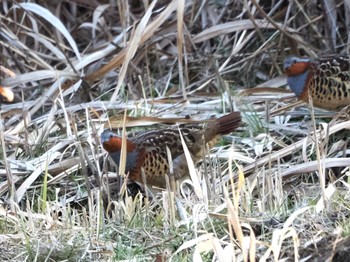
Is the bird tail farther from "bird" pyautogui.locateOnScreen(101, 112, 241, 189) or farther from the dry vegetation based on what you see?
the dry vegetation

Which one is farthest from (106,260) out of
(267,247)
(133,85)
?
(133,85)

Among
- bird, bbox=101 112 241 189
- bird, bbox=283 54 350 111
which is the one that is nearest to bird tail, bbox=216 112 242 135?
bird, bbox=101 112 241 189

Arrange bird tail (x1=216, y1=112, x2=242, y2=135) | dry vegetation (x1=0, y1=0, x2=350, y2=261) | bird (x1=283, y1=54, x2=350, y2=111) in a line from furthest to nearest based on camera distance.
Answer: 1. bird (x1=283, y1=54, x2=350, y2=111)
2. bird tail (x1=216, y1=112, x2=242, y2=135)
3. dry vegetation (x1=0, y1=0, x2=350, y2=261)

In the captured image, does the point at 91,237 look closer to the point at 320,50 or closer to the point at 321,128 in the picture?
the point at 321,128

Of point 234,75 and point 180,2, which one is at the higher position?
point 180,2

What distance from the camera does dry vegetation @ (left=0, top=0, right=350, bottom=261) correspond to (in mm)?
3248

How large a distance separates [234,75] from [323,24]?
608 mm

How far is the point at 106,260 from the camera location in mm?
3197

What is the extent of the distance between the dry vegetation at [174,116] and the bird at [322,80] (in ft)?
0.31

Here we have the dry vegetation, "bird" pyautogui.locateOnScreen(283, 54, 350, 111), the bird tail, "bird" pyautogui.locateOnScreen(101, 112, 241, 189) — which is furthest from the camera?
"bird" pyautogui.locateOnScreen(283, 54, 350, 111)

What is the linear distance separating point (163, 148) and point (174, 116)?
1.96 feet

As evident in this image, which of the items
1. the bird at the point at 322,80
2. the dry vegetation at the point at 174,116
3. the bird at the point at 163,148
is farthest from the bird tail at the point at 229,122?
the bird at the point at 322,80

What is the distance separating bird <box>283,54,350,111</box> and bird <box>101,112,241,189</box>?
1.90 feet

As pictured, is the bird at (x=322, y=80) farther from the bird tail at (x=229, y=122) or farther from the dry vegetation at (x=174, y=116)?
the bird tail at (x=229, y=122)
